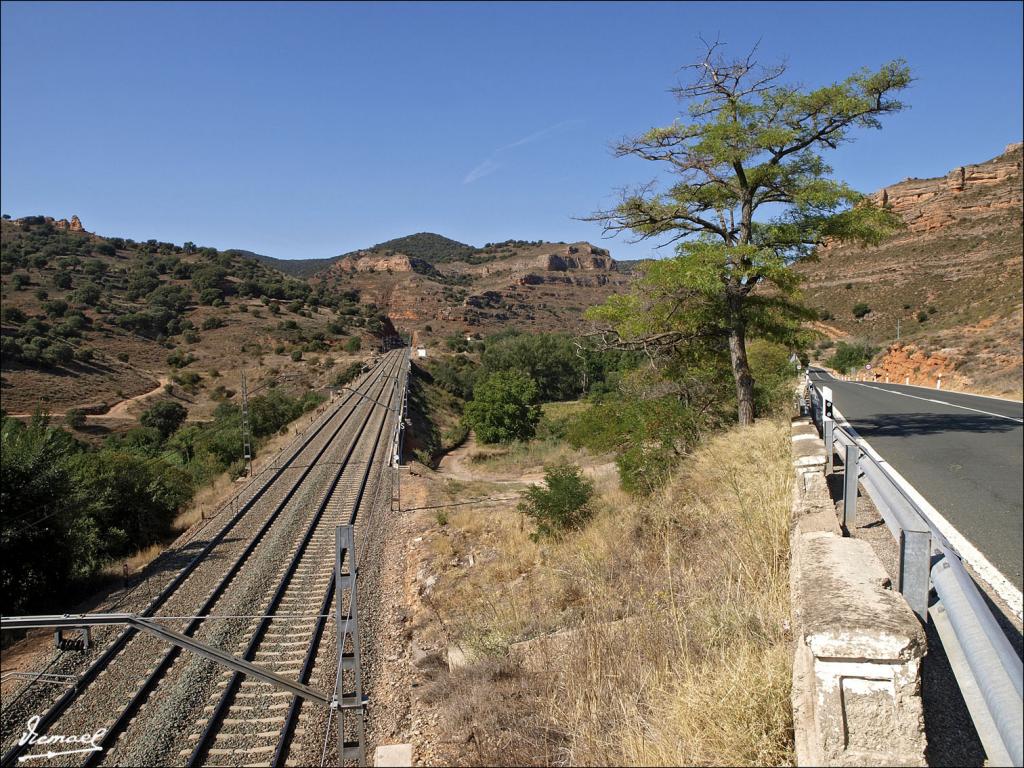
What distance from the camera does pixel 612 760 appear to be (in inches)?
121

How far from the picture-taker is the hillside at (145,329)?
1890 inches

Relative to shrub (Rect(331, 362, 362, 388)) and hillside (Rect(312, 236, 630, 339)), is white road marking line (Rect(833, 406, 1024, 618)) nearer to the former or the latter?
shrub (Rect(331, 362, 362, 388))

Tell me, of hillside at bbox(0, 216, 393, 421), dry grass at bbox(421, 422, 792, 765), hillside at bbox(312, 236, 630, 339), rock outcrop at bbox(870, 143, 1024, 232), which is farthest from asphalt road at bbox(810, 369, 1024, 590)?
hillside at bbox(312, 236, 630, 339)

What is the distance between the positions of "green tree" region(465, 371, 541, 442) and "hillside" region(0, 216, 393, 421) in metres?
19.5

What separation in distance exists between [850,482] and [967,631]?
3141mm

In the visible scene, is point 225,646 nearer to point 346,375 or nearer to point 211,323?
point 346,375

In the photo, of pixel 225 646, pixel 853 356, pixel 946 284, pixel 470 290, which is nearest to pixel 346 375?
pixel 853 356

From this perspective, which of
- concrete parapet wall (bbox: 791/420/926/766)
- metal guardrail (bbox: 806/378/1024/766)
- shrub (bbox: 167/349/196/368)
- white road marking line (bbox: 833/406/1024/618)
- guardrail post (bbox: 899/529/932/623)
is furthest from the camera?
shrub (bbox: 167/349/196/368)

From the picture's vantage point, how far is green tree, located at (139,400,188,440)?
140 ft

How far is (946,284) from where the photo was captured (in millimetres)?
48156

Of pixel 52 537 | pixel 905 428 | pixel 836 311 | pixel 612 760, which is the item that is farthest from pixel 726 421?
pixel 836 311

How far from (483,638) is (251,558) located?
9436 mm

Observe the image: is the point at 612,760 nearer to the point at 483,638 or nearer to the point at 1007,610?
the point at 1007,610

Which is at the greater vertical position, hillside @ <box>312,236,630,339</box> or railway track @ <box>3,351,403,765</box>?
hillside @ <box>312,236,630,339</box>
